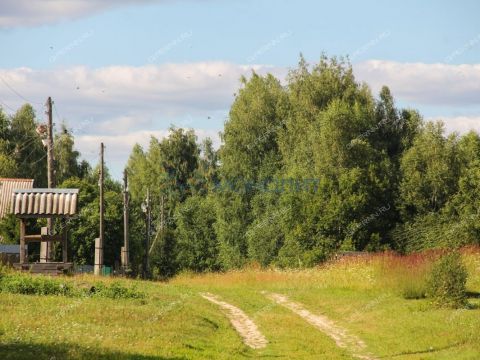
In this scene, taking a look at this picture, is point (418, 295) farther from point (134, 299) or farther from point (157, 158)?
point (157, 158)

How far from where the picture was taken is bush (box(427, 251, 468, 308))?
84.1 ft

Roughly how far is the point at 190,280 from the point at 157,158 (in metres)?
48.2

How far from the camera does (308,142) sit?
212 ft

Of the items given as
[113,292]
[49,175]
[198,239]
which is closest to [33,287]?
[113,292]

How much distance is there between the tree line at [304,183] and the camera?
56094 mm

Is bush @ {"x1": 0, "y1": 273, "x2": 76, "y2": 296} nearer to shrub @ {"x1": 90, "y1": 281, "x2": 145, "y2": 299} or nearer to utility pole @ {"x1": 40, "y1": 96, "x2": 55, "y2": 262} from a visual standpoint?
shrub @ {"x1": 90, "y1": 281, "x2": 145, "y2": 299}

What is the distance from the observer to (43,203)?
34.6m

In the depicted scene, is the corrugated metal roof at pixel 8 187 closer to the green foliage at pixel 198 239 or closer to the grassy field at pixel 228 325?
the green foliage at pixel 198 239

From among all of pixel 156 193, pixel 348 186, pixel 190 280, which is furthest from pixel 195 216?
pixel 190 280

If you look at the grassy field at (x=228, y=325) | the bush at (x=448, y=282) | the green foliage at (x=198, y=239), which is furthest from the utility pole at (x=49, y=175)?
the green foliage at (x=198, y=239)

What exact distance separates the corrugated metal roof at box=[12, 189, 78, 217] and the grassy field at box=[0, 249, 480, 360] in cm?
510

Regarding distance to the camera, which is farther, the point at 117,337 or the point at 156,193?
the point at 156,193

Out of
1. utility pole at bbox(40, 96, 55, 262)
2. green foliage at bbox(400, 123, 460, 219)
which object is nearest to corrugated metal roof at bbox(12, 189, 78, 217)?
utility pole at bbox(40, 96, 55, 262)

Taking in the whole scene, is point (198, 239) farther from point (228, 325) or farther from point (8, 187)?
point (228, 325)
